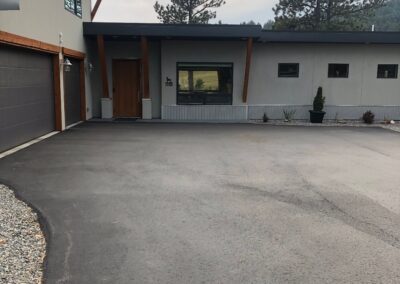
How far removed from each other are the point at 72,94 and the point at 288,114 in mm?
7816

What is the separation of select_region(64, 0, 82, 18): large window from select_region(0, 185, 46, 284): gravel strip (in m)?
9.04

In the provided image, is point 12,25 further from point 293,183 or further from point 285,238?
point 285,238

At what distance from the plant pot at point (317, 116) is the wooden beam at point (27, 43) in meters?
9.08

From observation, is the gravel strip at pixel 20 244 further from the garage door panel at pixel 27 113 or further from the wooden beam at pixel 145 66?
the wooden beam at pixel 145 66

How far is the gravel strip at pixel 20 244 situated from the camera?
3.82m

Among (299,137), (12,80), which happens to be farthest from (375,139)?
(12,80)

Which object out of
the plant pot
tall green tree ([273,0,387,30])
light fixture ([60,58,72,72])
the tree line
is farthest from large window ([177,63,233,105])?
tall green tree ([273,0,387,30])

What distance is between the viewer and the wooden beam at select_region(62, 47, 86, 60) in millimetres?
13094

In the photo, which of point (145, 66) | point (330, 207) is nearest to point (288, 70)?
point (145, 66)

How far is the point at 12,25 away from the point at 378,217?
7.62 m

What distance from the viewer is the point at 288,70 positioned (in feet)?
55.3

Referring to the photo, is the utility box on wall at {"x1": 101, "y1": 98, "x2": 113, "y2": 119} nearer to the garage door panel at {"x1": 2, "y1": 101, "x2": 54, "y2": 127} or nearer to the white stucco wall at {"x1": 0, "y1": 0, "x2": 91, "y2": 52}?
the white stucco wall at {"x1": 0, "y1": 0, "x2": 91, "y2": 52}

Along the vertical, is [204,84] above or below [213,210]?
above

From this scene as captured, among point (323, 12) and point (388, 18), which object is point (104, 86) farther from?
point (388, 18)
